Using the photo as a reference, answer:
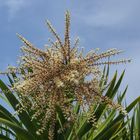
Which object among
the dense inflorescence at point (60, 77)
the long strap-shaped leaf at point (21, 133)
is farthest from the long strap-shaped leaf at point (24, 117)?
the dense inflorescence at point (60, 77)

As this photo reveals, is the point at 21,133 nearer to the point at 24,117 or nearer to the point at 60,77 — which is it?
the point at 24,117

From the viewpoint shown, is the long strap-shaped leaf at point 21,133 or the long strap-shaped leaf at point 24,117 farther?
the long strap-shaped leaf at point 24,117

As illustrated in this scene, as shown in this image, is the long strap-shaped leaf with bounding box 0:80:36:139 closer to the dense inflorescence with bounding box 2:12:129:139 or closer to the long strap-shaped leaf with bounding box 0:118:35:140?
the long strap-shaped leaf with bounding box 0:118:35:140

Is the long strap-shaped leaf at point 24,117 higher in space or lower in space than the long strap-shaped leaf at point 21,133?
higher

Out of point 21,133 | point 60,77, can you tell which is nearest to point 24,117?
point 21,133

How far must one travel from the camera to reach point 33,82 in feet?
13.0

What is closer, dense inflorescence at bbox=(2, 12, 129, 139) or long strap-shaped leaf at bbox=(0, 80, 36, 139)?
dense inflorescence at bbox=(2, 12, 129, 139)

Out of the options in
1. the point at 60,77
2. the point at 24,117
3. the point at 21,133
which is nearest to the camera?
the point at 60,77

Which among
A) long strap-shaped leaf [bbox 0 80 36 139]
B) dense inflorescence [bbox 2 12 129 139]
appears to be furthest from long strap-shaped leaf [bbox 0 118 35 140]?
dense inflorescence [bbox 2 12 129 139]

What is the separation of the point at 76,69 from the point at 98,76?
229 millimetres

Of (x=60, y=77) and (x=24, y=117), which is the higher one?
(x=24, y=117)

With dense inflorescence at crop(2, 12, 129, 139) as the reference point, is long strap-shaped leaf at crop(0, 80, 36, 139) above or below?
above

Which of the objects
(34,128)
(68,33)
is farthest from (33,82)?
(34,128)

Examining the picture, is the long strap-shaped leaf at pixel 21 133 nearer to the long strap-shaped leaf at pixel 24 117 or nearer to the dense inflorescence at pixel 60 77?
the long strap-shaped leaf at pixel 24 117
